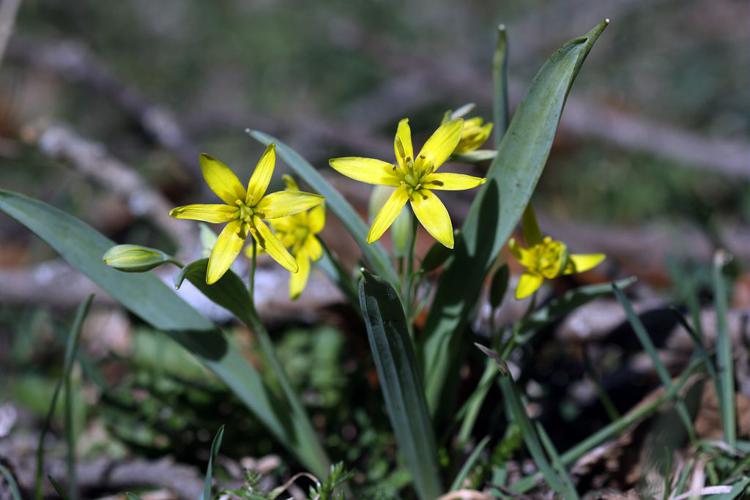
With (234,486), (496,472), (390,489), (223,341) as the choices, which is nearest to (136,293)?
(223,341)

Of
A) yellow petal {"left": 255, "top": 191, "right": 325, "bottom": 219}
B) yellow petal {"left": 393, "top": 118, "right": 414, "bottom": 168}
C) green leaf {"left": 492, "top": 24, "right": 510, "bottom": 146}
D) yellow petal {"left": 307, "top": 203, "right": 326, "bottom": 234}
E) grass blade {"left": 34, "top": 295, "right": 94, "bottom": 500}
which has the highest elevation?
green leaf {"left": 492, "top": 24, "right": 510, "bottom": 146}

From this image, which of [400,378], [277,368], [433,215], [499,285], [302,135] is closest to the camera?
[433,215]

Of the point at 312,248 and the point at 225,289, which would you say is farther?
the point at 312,248

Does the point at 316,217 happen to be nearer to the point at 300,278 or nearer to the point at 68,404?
the point at 300,278

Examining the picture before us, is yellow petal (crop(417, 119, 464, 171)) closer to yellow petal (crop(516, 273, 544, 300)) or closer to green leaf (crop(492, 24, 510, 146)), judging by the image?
green leaf (crop(492, 24, 510, 146))

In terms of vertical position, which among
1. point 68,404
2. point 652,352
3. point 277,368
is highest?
point 652,352

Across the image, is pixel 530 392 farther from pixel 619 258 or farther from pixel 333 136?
pixel 333 136

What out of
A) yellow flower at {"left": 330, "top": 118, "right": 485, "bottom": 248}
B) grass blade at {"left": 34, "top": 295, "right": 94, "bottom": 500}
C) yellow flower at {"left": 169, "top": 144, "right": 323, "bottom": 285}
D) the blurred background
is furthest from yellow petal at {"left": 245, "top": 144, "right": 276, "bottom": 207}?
the blurred background

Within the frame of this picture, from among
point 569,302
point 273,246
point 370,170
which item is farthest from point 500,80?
point 273,246
